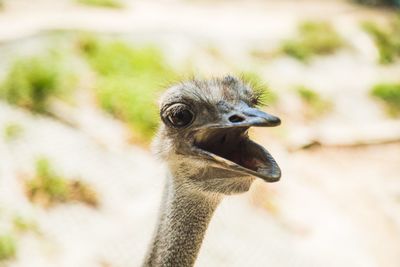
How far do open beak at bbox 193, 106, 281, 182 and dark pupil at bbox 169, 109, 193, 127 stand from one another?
5cm

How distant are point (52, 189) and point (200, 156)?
306 centimetres

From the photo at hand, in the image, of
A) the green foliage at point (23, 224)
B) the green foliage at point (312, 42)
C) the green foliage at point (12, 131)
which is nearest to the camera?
the green foliage at point (23, 224)

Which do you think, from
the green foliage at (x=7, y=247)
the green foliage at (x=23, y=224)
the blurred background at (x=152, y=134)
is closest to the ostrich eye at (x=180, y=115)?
the blurred background at (x=152, y=134)

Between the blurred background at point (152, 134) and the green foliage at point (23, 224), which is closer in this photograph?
the green foliage at point (23, 224)

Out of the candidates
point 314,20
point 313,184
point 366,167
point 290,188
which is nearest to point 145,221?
point 290,188

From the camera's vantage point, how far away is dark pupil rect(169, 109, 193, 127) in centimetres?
216

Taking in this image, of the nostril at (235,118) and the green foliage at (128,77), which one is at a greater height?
the nostril at (235,118)

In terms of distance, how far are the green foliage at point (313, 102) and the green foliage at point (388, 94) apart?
1.04 metres

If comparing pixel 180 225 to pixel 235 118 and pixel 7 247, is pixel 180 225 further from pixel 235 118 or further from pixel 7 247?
pixel 7 247

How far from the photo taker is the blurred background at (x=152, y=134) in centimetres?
486

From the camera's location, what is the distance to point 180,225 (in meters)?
2.28

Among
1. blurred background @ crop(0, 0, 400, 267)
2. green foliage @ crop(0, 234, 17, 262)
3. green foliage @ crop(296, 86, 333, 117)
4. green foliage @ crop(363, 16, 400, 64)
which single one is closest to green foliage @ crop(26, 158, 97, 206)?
blurred background @ crop(0, 0, 400, 267)

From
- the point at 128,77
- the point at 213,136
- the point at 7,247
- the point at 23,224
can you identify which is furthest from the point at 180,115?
the point at 128,77

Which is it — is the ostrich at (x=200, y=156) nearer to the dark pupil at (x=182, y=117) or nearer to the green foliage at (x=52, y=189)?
the dark pupil at (x=182, y=117)
